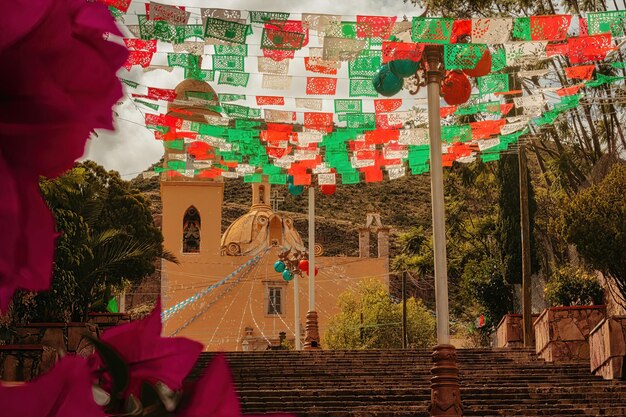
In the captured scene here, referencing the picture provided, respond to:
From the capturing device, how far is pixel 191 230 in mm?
43000

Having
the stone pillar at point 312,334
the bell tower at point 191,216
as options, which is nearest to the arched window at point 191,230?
the bell tower at point 191,216

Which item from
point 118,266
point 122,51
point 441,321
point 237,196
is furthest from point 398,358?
point 237,196

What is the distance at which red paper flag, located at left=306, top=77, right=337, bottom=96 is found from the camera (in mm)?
15656

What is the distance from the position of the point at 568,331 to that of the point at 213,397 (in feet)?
58.6

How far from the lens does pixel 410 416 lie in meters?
12.0

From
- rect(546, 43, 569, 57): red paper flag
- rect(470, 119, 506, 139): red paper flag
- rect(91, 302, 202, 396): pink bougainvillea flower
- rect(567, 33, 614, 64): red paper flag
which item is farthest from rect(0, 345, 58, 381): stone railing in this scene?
rect(91, 302, 202, 396): pink bougainvillea flower

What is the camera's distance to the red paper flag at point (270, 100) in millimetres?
16641

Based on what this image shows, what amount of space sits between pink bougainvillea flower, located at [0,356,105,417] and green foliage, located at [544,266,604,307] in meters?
20.9

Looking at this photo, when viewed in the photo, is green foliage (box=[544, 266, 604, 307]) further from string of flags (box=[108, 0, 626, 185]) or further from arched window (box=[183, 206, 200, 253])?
arched window (box=[183, 206, 200, 253])

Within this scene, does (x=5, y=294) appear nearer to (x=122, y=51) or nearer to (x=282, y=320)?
(x=122, y=51)

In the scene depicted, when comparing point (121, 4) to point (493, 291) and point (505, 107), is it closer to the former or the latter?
point (505, 107)

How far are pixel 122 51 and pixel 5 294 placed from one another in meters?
0.19

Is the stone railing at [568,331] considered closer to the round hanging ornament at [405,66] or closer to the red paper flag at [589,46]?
the red paper flag at [589,46]

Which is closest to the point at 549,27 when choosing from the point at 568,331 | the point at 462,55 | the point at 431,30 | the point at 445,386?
the point at 462,55
